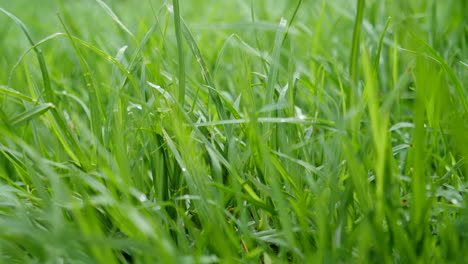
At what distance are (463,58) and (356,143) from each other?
0.78 metres

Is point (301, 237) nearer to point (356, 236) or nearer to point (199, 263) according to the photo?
point (356, 236)

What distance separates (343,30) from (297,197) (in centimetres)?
149

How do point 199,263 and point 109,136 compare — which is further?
point 109,136

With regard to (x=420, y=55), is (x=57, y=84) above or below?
below

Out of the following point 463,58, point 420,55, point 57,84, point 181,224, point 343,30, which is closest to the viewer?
point 420,55

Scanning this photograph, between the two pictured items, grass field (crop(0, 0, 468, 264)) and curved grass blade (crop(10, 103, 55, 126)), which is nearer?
grass field (crop(0, 0, 468, 264))

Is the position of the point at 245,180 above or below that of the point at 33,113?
below

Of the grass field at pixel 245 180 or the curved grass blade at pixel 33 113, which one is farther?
the curved grass blade at pixel 33 113

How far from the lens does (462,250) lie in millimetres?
730

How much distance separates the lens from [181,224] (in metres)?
0.89

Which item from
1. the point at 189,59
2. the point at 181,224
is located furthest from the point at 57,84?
the point at 181,224

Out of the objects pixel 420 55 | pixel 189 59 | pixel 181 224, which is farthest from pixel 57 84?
pixel 420 55

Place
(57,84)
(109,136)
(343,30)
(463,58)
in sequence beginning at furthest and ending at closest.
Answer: (343,30) → (57,84) → (463,58) → (109,136)

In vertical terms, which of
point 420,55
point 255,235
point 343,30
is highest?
point 420,55
